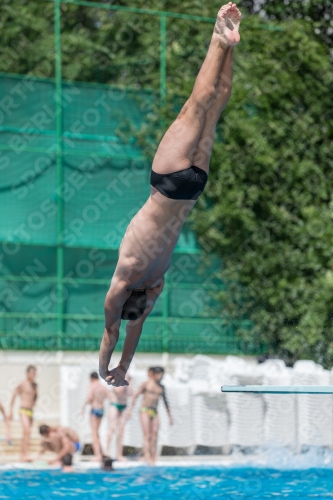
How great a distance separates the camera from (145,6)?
25078mm

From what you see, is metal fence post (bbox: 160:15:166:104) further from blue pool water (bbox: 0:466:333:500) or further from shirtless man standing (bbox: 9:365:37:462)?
blue pool water (bbox: 0:466:333:500)

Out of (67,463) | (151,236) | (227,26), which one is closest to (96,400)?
(67,463)

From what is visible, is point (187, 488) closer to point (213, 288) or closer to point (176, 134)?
point (176, 134)

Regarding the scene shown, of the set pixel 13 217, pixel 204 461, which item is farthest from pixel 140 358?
pixel 204 461

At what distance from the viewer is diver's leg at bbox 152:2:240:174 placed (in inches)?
249

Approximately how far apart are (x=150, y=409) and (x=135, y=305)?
7.27 metres

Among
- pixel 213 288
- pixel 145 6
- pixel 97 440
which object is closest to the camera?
pixel 97 440

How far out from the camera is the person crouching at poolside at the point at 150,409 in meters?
13.6

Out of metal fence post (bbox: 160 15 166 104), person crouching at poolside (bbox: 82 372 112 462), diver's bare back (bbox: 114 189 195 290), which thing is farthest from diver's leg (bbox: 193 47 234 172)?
metal fence post (bbox: 160 15 166 104)

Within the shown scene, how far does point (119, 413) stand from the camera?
13914mm

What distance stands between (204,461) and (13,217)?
316 inches

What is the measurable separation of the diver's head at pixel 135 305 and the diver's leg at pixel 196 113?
39.7 inches

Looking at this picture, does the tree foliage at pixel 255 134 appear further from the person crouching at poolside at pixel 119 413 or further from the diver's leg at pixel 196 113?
the diver's leg at pixel 196 113

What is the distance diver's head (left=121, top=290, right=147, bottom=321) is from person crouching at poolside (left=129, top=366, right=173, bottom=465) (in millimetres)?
7099
